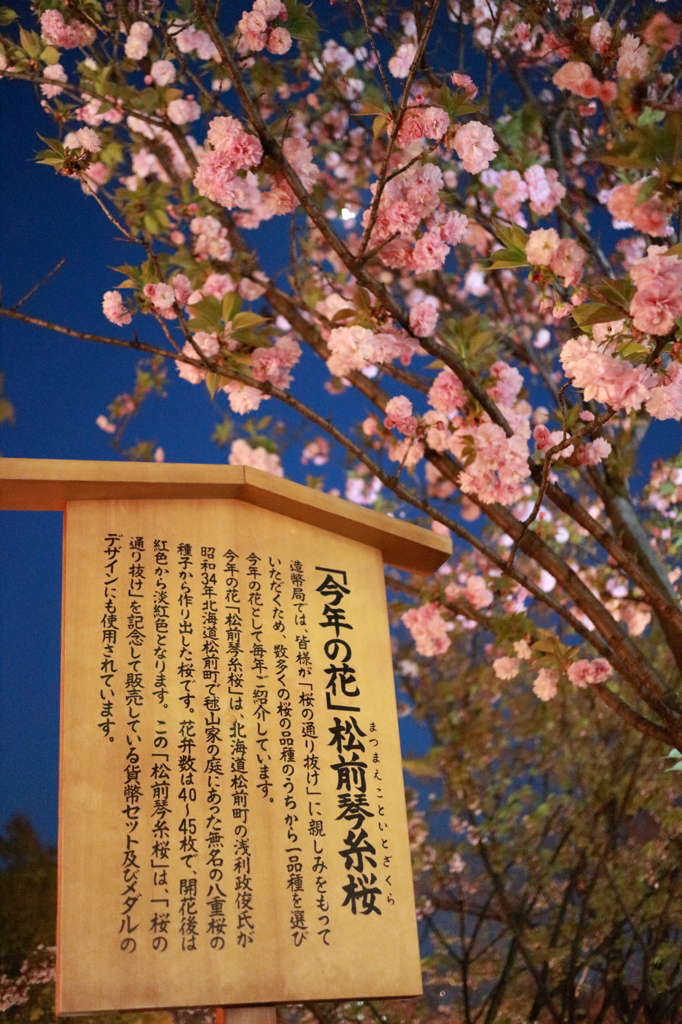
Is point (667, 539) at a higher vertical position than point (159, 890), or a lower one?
higher

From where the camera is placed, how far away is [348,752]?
6.90ft

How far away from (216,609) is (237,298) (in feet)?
3.32

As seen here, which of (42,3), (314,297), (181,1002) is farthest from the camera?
(314,297)

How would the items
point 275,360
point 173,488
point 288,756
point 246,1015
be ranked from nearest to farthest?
point 246,1015 < point 288,756 < point 173,488 < point 275,360

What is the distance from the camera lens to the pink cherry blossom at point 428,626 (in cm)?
336

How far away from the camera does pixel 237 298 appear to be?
2574 mm

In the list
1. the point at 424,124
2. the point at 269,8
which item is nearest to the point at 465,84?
the point at 424,124

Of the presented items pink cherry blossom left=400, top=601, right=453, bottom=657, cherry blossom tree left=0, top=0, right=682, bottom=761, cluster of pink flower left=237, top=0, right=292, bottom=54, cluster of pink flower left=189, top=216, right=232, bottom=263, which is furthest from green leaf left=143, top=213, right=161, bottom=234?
pink cherry blossom left=400, top=601, right=453, bottom=657

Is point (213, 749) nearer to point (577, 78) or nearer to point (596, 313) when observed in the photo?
point (596, 313)

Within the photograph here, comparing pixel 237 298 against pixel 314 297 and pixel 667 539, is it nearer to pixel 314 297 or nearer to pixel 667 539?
pixel 314 297

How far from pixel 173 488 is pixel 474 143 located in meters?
1.34

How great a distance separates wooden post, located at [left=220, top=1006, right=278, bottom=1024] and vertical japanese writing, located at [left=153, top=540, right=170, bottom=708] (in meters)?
0.66

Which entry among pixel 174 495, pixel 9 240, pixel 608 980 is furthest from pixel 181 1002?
pixel 9 240

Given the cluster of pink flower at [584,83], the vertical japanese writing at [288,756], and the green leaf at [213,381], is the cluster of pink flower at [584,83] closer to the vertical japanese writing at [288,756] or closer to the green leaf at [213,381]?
the green leaf at [213,381]
